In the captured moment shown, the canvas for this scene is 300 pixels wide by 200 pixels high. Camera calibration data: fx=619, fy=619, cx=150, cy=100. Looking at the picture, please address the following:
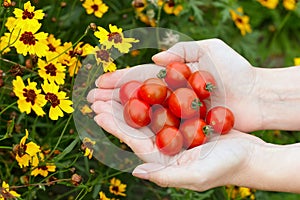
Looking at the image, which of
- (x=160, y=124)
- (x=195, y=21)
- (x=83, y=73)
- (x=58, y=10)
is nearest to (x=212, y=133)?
(x=160, y=124)

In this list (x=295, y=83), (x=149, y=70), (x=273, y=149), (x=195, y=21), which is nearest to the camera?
(x=273, y=149)

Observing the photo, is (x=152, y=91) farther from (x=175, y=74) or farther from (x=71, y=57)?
(x=71, y=57)

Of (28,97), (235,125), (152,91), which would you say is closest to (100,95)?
(152,91)

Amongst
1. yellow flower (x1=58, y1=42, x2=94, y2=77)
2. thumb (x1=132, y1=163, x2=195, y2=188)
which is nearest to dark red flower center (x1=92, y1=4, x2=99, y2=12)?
yellow flower (x1=58, y1=42, x2=94, y2=77)

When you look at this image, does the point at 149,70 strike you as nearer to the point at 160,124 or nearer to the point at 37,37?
the point at 160,124

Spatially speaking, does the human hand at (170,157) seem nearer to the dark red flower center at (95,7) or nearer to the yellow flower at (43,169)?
the yellow flower at (43,169)
